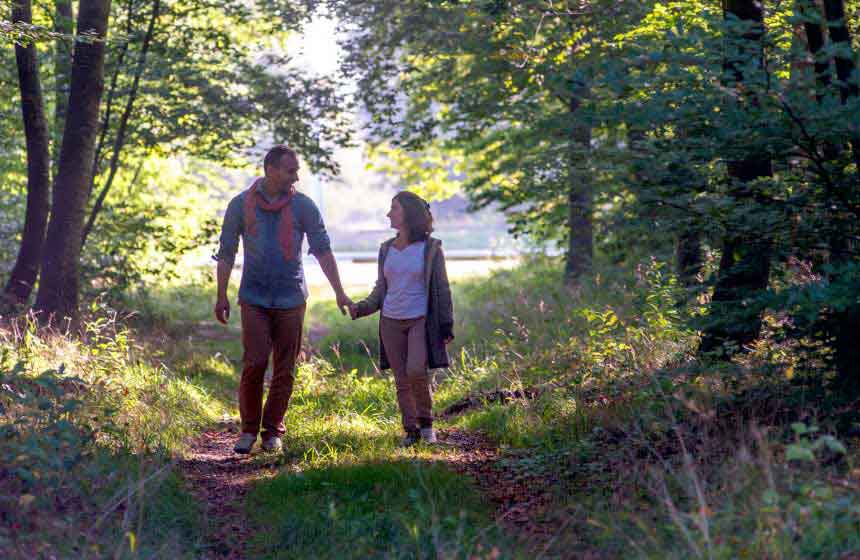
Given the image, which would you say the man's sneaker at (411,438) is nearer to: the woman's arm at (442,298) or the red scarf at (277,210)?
the woman's arm at (442,298)

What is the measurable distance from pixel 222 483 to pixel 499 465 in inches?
79.1

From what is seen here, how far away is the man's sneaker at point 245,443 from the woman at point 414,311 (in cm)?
124

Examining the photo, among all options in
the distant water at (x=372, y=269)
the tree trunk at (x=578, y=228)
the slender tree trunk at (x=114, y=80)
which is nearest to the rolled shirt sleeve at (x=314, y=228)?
the tree trunk at (x=578, y=228)

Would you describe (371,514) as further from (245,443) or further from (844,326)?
(844,326)

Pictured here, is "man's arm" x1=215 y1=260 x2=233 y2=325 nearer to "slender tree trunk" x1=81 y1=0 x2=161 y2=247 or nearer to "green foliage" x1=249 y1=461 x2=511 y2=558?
"green foliage" x1=249 y1=461 x2=511 y2=558

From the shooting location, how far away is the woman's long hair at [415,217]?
803cm

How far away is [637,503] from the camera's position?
17.6ft

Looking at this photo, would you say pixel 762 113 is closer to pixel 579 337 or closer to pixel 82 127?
pixel 579 337

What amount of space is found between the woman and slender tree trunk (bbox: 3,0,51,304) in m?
6.30

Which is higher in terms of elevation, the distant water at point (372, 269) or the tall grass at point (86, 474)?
the distant water at point (372, 269)

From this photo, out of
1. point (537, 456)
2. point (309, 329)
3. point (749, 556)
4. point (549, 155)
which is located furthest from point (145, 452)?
point (309, 329)

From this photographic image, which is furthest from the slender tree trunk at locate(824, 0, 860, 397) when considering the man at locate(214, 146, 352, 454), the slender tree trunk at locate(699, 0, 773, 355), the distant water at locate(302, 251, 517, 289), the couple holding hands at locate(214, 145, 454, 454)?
the distant water at locate(302, 251, 517, 289)

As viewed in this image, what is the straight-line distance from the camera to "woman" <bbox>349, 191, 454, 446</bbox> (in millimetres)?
8000

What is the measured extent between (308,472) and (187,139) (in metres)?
9.94
